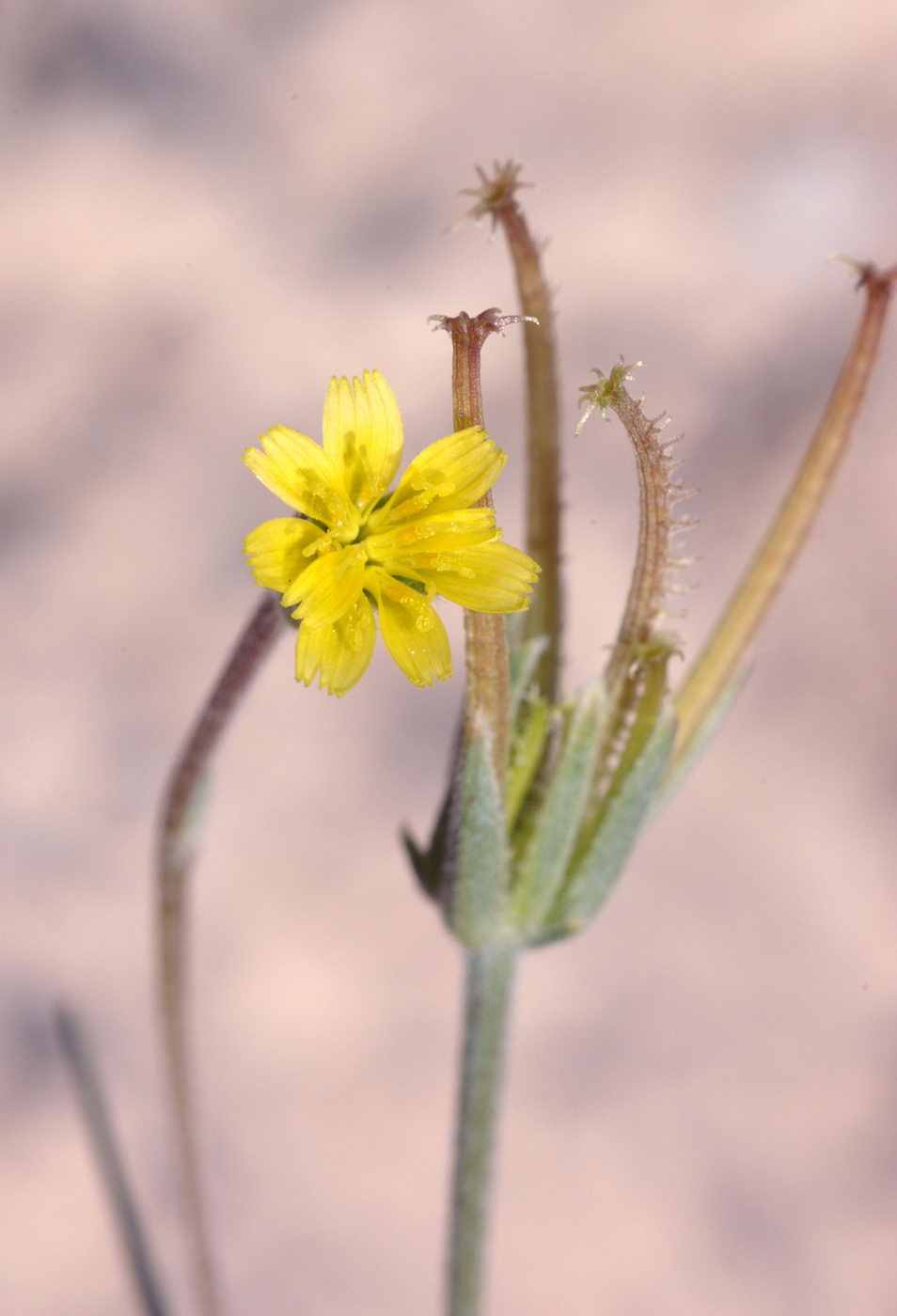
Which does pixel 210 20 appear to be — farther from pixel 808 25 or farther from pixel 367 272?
pixel 808 25

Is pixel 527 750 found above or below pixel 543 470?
below

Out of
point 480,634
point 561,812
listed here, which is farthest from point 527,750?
point 480,634

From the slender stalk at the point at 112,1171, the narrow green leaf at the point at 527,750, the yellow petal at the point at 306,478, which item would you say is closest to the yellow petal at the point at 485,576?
the yellow petal at the point at 306,478

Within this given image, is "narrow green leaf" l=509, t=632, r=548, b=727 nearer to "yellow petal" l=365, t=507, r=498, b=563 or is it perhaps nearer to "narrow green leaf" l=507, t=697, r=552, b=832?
"narrow green leaf" l=507, t=697, r=552, b=832

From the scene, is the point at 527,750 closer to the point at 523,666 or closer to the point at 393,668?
the point at 523,666

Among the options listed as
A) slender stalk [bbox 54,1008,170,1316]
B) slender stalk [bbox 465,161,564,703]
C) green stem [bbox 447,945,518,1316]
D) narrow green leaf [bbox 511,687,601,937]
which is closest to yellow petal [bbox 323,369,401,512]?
slender stalk [bbox 465,161,564,703]

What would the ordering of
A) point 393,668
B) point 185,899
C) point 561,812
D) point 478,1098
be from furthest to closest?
1. point 393,668
2. point 185,899
3. point 478,1098
4. point 561,812

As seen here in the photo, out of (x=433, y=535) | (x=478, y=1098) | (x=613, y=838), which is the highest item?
(x=433, y=535)
